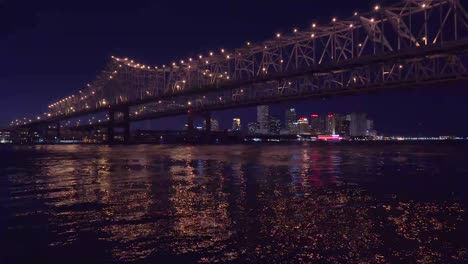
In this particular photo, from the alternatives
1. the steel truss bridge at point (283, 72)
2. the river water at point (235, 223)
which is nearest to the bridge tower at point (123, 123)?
the steel truss bridge at point (283, 72)

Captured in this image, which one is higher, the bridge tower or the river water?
the bridge tower

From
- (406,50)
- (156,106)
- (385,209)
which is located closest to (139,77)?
(156,106)

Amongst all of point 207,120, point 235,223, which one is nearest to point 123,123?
point 207,120

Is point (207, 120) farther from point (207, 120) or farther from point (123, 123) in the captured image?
point (123, 123)

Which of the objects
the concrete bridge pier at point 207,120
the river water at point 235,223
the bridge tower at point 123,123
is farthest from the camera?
the bridge tower at point 123,123

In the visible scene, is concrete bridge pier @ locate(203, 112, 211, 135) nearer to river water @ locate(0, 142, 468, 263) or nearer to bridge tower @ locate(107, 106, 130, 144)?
bridge tower @ locate(107, 106, 130, 144)

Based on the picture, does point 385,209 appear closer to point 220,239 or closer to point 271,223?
point 271,223

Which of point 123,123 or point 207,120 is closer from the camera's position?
point 207,120

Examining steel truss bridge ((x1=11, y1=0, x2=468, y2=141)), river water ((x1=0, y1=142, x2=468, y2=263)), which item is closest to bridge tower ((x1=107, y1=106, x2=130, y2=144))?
steel truss bridge ((x1=11, y1=0, x2=468, y2=141))

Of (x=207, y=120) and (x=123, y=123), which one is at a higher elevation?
(x=207, y=120)

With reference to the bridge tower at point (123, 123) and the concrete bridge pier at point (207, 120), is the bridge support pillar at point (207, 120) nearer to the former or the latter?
the concrete bridge pier at point (207, 120)

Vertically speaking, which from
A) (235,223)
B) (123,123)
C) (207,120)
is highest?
(207,120)

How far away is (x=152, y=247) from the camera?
925cm

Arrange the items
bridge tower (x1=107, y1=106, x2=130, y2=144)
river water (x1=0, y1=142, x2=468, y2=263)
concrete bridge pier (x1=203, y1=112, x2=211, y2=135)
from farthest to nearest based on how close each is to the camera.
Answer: bridge tower (x1=107, y1=106, x2=130, y2=144) → concrete bridge pier (x1=203, y1=112, x2=211, y2=135) → river water (x1=0, y1=142, x2=468, y2=263)
